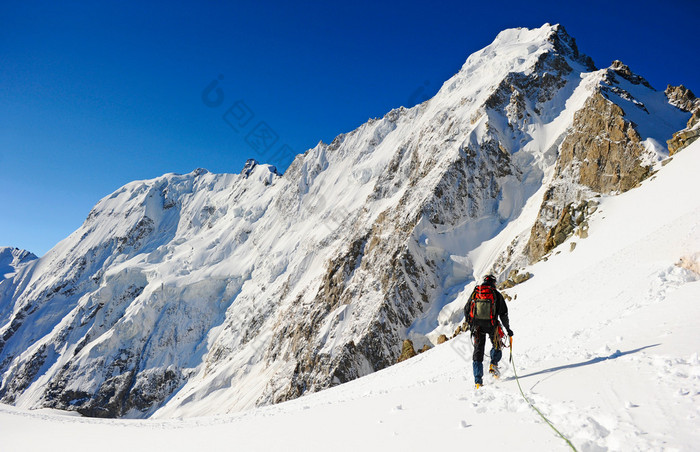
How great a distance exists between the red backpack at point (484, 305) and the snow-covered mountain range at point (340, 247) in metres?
29.0

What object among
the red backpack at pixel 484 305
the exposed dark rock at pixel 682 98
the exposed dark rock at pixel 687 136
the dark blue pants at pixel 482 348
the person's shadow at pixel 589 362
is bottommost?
the person's shadow at pixel 589 362

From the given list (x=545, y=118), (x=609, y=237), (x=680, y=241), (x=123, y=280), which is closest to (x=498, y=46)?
(x=545, y=118)

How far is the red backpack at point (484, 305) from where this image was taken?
7.61 m

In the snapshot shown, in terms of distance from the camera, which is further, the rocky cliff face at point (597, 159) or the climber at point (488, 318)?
the rocky cliff face at point (597, 159)

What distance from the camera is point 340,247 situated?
228 feet

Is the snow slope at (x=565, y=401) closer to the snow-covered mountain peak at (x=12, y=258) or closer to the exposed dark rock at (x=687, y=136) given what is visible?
the exposed dark rock at (x=687, y=136)

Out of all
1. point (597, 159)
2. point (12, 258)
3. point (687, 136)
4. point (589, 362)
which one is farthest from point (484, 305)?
point (12, 258)

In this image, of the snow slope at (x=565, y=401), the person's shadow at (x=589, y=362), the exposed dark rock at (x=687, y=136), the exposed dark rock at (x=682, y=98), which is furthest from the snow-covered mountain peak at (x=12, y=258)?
the exposed dark rock at (x=682, y=98)

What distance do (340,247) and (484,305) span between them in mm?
62039

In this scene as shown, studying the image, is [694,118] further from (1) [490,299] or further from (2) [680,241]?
(1) [490,299]

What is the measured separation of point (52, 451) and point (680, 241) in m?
19.4

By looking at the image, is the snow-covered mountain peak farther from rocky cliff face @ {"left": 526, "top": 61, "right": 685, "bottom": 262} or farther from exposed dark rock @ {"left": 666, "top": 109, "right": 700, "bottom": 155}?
exposed dark rock @ {"left": 666, "top": 109, "right": 700, "bottom": 155}

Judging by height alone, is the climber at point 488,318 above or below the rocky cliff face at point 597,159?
below

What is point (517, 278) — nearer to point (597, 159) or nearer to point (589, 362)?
point (597, 159)
